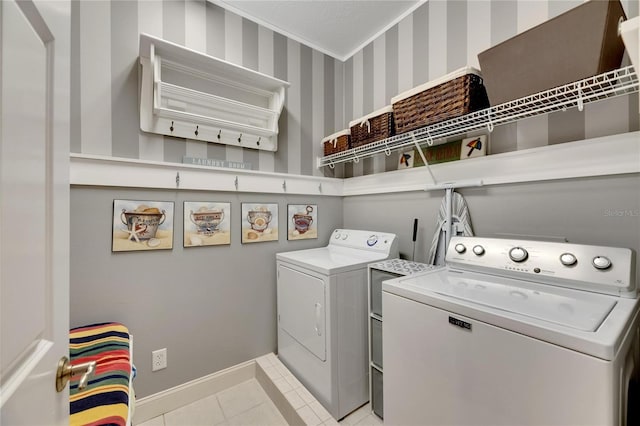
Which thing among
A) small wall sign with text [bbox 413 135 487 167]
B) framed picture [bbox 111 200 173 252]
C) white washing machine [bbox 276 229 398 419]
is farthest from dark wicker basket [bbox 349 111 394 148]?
framed picture [bbox 111 200 173 252]

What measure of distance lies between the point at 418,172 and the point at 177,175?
1674mm

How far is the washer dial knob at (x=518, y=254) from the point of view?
1115 millimetres

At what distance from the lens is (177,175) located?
1701 mm

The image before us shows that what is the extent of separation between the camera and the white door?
0.38 meters

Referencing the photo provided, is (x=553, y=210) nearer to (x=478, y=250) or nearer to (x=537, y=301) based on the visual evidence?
(x=478, y=250)

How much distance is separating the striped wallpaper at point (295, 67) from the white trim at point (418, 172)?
0.25ft

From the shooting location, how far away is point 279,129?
2195 mm

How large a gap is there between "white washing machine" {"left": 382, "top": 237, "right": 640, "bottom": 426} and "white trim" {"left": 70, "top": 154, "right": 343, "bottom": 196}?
128 centimetres

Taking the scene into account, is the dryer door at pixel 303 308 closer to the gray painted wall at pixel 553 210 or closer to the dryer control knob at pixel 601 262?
the gray painted wall at pixel 553 210

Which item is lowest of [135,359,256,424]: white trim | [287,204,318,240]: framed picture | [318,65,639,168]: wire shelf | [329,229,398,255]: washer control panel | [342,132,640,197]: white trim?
[135,359,256,424]: white trim

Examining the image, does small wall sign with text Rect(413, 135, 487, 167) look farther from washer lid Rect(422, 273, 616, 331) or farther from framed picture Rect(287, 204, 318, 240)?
framed picture Rect(287, 204, 318, 240)

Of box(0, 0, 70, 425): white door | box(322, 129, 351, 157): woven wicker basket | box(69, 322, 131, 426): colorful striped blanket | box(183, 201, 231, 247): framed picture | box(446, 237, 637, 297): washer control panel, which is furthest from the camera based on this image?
box(322, 129, 351, 157): woven wicker basket

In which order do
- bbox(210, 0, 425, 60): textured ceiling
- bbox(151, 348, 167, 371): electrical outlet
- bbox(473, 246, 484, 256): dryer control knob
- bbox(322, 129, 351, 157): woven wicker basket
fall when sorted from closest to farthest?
bbox(473, 246, 484, 256): dryer control knob < bbox(151, 348, 167, 371): electrical outlet < bbox(210, 0, 425, 60): textured ceiling < bbox(322, 129, 351, 157): woven wicker basket

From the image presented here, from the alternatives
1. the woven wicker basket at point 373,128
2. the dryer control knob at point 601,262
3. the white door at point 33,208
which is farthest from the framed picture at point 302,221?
the dryer control knob at point 601,262
